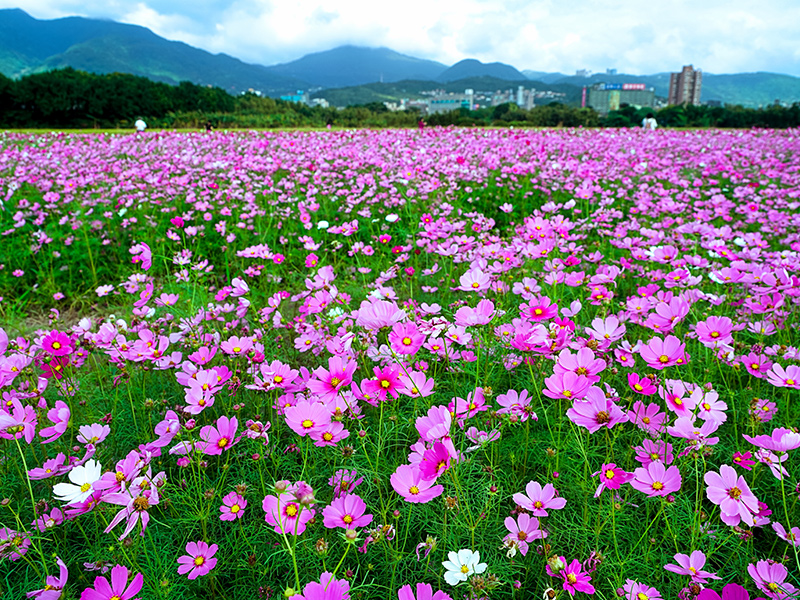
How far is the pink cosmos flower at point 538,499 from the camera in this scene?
102 centimetres

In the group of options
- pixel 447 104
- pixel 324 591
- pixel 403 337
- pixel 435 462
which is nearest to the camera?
pixel 324 591

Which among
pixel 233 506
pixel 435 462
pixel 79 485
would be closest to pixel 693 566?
pixel 435 462

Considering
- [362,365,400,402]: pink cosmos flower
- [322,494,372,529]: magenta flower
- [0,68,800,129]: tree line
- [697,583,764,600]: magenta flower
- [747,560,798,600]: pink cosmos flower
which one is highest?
[0,68,800,129]: tree line

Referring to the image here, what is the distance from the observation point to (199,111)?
1842 centimetres

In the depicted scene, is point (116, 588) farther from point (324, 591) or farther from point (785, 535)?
point (785, 535)

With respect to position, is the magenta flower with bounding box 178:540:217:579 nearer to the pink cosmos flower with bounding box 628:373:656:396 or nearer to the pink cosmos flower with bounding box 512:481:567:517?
the pink cosmos flower with bounding box 512:481:567:517

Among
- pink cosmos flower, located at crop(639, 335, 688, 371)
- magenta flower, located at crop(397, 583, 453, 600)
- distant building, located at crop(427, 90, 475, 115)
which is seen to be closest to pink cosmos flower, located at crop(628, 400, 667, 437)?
pink cosmos flower, located at crop(639, 335, 688, 371)

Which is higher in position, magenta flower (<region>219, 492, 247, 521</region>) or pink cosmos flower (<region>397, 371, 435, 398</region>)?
pink cosmos flower (<region>397, 371, 435, 398</region>)

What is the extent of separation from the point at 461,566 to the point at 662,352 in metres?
0.74

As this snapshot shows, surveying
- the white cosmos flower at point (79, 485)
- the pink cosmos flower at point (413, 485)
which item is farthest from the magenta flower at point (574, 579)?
the white cosmos flower at point (79, 485)

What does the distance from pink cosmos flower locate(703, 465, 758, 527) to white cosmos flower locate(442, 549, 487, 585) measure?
467mm

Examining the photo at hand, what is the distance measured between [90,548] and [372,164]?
483 centimetres

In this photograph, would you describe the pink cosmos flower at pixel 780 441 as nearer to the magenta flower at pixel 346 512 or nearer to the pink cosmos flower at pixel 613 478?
the pink cosmos flower at pixel 613 478

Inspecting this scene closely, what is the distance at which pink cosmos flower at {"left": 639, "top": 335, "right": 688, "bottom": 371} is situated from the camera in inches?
43.6
